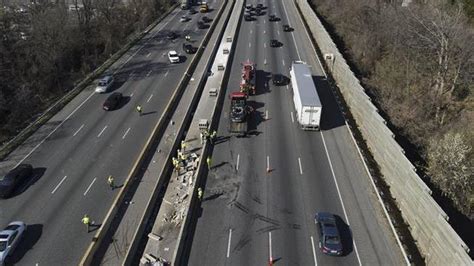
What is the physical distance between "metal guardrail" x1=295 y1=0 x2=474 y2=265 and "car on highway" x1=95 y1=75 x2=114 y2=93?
31.3 meters

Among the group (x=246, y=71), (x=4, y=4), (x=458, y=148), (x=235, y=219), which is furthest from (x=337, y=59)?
(x=4, y=4)

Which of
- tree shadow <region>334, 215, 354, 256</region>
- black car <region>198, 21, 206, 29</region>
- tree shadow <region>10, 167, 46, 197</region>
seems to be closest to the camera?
tree shadow <region>334, 215, 354, 256</region>

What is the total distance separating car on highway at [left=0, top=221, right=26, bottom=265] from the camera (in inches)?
1158

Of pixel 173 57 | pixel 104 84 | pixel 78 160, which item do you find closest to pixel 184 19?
pixel 173 57

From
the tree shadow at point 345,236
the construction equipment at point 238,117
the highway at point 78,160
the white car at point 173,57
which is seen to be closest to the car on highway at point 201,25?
the white car at point 173,57

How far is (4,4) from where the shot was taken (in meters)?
69.1

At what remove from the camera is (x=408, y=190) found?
106 ft

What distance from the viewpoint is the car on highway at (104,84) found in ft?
182

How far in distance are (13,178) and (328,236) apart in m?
27.2

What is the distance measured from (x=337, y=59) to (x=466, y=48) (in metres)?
15.9

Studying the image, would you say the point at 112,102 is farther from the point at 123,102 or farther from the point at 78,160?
the point at 78,160

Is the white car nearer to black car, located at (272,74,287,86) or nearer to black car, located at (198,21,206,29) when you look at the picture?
black car, located at (272,74,287,86)

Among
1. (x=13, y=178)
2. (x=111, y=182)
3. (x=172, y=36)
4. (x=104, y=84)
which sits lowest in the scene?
(x=111, y=182)

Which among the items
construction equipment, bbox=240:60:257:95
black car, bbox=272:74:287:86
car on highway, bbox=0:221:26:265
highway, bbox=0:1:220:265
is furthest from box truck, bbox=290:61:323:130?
car on highway, bbox=0:221:26:265
